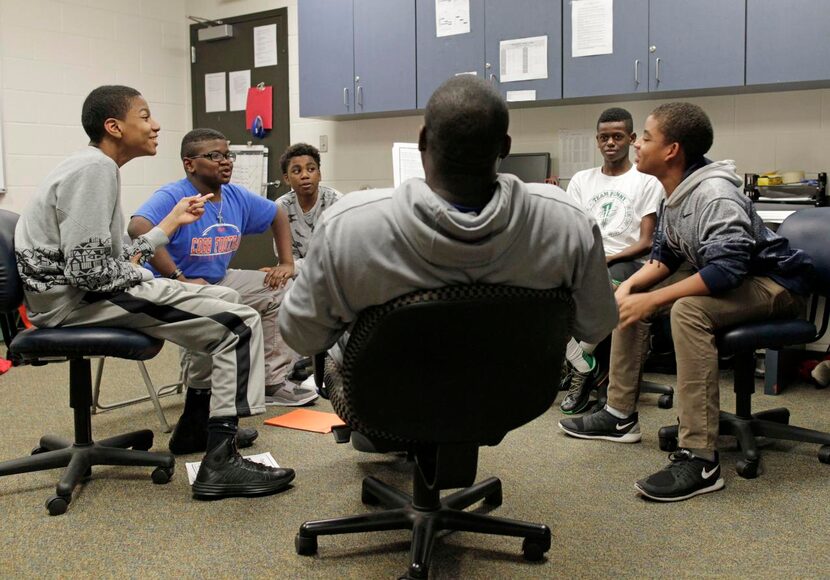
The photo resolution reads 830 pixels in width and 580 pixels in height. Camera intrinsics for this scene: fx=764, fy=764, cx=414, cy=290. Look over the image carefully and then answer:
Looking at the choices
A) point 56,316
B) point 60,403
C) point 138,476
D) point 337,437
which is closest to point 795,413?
point 337,437

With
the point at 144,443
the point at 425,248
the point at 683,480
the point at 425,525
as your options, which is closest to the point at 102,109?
the point at 144,443

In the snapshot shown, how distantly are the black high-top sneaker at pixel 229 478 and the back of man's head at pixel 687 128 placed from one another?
1.53 meters

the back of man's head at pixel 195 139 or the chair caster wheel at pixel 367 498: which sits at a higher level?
the back of man's head at pixel 195 139

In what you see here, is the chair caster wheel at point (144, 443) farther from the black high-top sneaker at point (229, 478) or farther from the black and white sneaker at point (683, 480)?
the black and white sneaker at point (683, 480)

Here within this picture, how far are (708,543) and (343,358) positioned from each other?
1032 millimetres

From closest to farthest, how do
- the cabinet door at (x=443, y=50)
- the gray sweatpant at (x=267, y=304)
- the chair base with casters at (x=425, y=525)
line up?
the chair base with casters at (x=425, y=525)
the gray sweatpant at (x=267, y=304)
the cabinet door at (x=443, y=50)

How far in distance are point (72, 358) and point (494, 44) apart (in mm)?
2833

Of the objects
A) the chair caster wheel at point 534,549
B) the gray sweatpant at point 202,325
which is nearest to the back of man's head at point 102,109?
the gray sweatpant at point 202,325

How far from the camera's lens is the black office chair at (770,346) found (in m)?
2.17

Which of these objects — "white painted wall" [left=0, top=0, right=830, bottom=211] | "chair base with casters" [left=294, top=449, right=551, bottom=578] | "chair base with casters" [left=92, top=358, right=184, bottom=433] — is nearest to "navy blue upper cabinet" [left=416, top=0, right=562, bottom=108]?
"white painted wall" [left=0, top=0, right=830, bottom=211]

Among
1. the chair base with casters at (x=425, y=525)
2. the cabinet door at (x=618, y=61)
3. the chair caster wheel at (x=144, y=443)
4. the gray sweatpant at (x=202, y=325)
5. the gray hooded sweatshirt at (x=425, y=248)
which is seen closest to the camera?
the gray hooded sweatshirt at (x=425, y=248)

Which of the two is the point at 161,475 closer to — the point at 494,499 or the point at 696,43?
the point at 494,499

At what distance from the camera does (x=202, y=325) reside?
217 centimetres

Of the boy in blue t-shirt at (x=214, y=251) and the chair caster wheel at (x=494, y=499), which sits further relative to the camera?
the boy in blue t-shirt at (x=214, y=251)
